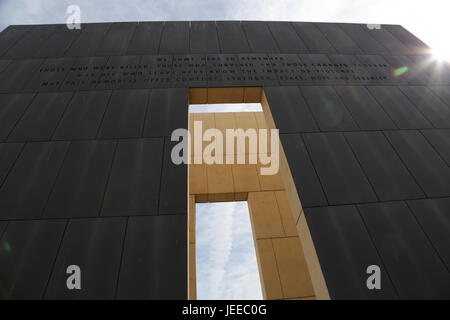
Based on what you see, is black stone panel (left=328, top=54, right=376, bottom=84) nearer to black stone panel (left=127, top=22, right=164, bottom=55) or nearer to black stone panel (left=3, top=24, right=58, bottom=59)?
black stone panel (left=127, top=22, right=164, bottom=55)

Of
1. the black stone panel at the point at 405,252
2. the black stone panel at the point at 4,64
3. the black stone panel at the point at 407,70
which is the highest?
the black stone panel at the point at 4,64

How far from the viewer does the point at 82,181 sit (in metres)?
5.19

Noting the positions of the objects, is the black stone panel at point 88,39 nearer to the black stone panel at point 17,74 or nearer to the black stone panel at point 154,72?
the black stone panel at point 17,74

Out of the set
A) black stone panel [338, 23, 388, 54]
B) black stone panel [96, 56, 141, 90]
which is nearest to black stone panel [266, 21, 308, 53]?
black stone panel [338, 23, 388, 54]

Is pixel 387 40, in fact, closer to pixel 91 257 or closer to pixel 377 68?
pixel 377 68

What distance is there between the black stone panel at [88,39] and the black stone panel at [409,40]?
11.5 metres

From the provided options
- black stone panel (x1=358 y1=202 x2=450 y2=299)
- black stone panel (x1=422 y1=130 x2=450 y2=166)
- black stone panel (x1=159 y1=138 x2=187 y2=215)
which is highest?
black stone panel (x1=422 y1=130 x2=450 y2=166)

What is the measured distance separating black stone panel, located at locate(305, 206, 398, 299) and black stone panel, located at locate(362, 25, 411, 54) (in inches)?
298

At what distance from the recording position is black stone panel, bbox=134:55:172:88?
7230 mm

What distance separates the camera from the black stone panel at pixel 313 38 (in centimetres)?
867

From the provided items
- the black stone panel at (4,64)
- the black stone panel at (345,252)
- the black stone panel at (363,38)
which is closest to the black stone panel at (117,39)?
the black stone panel at (4,64)

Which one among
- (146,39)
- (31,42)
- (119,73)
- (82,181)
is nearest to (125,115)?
(119,73)

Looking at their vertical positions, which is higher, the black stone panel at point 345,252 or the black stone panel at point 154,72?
the black stone panel at point 154,72
